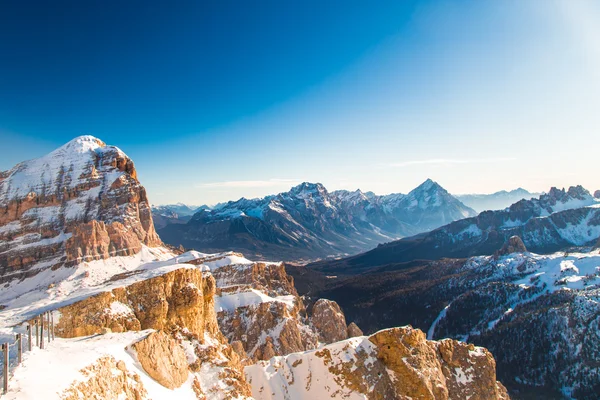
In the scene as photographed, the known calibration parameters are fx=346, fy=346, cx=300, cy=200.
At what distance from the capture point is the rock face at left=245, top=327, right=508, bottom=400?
180ft

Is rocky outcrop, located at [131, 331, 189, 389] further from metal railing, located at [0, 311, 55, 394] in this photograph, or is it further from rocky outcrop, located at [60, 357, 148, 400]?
metal railing, located at [0, 311, 55, 394]

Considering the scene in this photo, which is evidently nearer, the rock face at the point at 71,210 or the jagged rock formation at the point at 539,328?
the rock face at the point at 71,210

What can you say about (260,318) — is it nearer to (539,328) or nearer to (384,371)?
(384,371)

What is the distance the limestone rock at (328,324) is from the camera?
123175mm

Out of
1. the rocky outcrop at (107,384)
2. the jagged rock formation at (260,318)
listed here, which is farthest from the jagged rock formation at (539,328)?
the rocky outcrop at (107,384)

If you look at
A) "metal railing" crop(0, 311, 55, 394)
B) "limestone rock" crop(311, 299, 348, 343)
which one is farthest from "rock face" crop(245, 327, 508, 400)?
"limestone rock" crop(311, 299, 348, 343)

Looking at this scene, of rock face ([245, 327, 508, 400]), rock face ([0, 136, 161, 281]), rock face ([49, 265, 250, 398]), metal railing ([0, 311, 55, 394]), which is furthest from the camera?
rock face ([0, 136, 161, 281])

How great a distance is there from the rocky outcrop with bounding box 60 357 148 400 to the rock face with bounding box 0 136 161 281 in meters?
97.8

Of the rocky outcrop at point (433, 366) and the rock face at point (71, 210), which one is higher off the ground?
the rock face at point (71, 210)

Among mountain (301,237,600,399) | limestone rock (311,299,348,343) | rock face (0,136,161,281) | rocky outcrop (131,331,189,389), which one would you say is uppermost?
rock face (0,136,161,281)

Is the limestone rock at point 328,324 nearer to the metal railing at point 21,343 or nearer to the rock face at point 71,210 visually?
the rock face at point 71,210

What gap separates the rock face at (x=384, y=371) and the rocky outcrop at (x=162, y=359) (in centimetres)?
2437

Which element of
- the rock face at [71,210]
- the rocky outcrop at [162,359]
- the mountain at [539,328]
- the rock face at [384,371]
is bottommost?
the mountain at [539,328]

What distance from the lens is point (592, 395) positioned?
122 m
